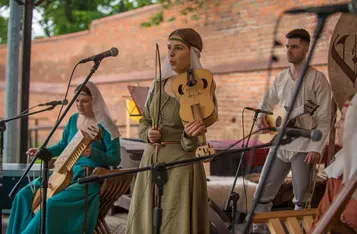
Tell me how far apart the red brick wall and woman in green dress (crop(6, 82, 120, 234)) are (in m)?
4.76

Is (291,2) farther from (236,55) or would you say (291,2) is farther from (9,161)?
(9,161)

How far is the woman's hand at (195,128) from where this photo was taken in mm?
3512

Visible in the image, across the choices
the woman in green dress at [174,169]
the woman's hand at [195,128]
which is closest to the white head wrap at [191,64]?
the woman in green dress at [174,169]

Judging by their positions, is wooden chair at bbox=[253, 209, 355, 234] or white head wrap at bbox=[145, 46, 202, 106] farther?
white head wrap at bbox=[145, 46, 202, 106]

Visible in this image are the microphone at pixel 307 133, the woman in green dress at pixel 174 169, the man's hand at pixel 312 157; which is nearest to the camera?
the microphone at pixel 307 133

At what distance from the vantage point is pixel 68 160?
448 centimetres

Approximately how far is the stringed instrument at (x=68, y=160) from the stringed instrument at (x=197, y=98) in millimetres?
1041

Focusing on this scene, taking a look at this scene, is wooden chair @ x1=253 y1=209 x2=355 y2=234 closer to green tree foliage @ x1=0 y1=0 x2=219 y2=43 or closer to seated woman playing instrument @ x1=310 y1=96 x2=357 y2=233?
seated woman playing instrument @ x1=310 y1=96 x2=357 y2=233

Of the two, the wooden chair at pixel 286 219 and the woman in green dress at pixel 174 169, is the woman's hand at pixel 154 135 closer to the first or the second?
the woman in green dress at pixel 174 169

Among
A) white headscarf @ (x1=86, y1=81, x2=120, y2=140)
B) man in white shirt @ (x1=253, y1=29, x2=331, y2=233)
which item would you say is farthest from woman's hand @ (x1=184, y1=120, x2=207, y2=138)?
white headscarf @ (x1=86, y1=81, x2=120, y2=140)

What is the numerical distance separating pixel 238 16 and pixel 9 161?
5750 millimetres

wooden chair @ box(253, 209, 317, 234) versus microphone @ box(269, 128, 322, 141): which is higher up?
microphone @ box(269, 128, 322, 141)

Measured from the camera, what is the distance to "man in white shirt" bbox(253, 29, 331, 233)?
4.26 metres

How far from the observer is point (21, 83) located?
6625 mm
